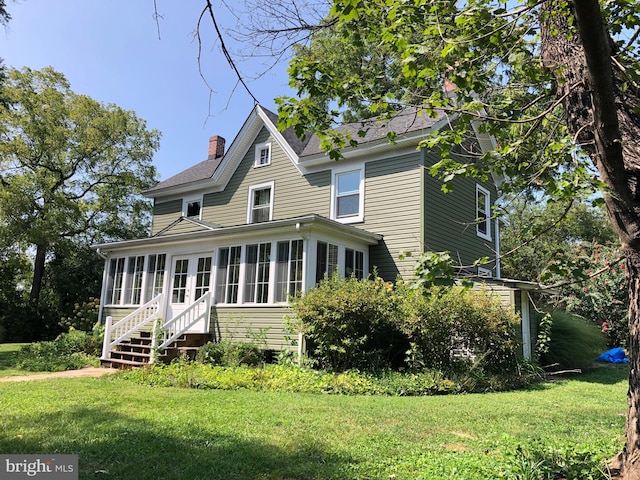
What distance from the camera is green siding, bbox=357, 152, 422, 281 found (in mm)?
12352

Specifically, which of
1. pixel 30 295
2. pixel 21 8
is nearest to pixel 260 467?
pixel 21 8

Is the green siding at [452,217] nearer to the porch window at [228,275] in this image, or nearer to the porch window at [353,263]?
the porch window at [353,263]

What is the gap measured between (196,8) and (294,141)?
1234 centimetres

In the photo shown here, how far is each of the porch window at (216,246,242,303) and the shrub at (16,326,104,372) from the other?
3839mm

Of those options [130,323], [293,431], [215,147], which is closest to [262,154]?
[215,147]

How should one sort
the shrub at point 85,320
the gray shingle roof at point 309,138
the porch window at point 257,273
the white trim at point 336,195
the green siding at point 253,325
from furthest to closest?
1. the shrub at point 85,320
2. the white trim at point 336,195
3. the gray shingle roof at point 309,138
4. the porch window at point 257,273
5. the green siding at point 253,325

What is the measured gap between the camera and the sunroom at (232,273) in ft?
36.8

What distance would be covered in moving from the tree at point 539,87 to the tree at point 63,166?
21809mm

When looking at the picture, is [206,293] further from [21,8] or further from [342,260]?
[21,8]

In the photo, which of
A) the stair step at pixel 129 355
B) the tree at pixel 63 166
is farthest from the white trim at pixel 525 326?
the tree at pixel 63 166

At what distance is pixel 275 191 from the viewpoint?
15.2 meters

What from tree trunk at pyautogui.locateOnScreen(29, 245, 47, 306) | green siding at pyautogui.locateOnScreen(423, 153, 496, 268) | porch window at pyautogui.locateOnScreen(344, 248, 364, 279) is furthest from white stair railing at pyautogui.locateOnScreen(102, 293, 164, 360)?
tree trunk at pyautogui.locateOnScreen(29, 245, 47, 306)

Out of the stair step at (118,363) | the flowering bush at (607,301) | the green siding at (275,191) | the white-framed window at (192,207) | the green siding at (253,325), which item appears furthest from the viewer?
the white-framed window at (192,207)

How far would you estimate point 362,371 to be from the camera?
9.31 metres
